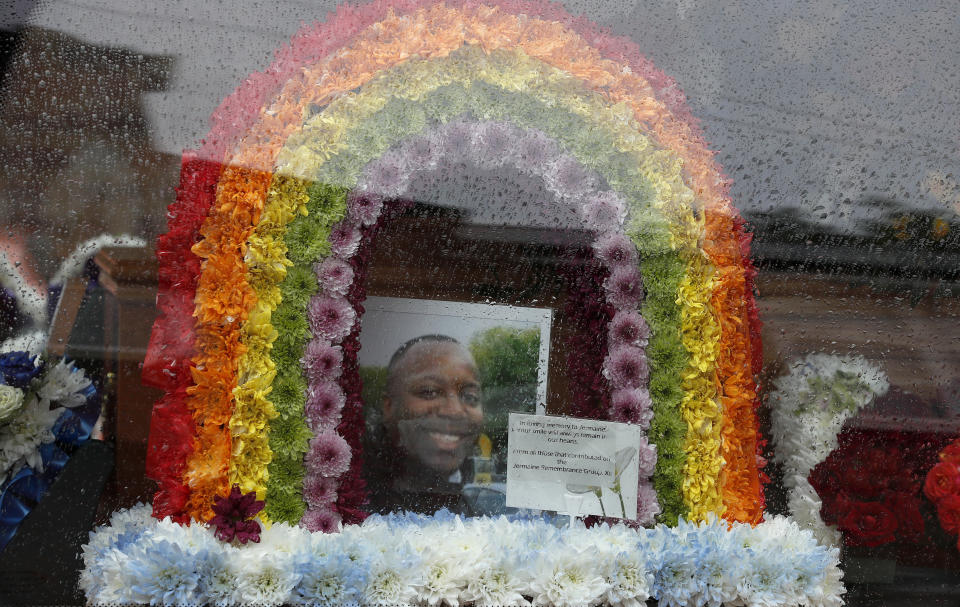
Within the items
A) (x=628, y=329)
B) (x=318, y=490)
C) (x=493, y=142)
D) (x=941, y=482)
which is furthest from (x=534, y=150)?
(x=941, y=482)

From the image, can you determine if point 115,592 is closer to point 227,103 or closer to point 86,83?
point 227,103

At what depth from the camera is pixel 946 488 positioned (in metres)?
2.18

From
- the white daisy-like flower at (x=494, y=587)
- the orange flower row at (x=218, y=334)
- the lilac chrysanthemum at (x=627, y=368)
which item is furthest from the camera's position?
the lilac chrysanthemum at (x=627, y=368)

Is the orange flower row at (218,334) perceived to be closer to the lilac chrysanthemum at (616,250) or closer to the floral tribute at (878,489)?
the lilac chrysanthemum at (616,250)

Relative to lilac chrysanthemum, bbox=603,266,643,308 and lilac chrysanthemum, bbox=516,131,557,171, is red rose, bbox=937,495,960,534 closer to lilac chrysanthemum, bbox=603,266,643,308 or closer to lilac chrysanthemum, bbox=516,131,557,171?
lilac chrysanthemum, bbox=603,266,643,308

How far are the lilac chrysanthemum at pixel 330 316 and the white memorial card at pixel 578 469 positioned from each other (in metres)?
0.52

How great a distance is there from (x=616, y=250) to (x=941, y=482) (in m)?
1.07

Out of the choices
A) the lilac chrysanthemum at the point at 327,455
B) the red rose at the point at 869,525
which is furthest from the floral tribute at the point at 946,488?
the lilac chrysanthemum at the point at 327,455

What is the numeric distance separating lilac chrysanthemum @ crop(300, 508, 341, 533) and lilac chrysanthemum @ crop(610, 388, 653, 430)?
74 centimetres

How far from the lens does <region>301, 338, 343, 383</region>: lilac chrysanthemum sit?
2006 mm

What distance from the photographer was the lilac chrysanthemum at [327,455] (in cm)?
199

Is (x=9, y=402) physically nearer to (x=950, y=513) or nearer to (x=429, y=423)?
(x=429, y=423)

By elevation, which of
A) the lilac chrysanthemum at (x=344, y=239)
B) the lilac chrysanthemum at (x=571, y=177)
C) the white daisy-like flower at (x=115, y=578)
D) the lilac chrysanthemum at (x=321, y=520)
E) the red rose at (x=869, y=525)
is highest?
the lilac chrysanthemum at (x=571, y=177)

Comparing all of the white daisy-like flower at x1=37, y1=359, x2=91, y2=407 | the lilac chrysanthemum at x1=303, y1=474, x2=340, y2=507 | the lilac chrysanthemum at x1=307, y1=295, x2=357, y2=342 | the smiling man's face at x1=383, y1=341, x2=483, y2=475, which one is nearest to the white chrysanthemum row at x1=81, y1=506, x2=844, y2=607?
the lilac chrysanthemum at x1=303, y1=474, x2=340, y2=507
